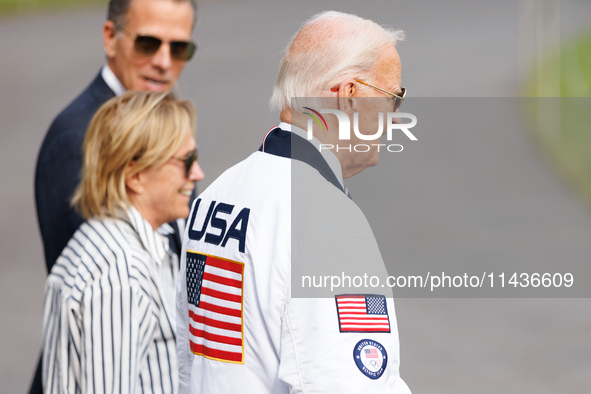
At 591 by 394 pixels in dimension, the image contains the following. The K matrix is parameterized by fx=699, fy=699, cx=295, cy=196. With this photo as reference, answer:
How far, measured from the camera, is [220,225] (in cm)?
184

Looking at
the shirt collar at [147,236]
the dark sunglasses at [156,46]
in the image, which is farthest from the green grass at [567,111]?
the shirt collar at [147,236]

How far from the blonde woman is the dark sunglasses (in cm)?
79

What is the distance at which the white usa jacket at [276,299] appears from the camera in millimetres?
1556

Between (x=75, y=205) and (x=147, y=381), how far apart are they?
0.69 m

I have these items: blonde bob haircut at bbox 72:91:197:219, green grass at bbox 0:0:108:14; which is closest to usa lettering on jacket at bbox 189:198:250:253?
blonde bob haircut at bbox 72:91:197:219

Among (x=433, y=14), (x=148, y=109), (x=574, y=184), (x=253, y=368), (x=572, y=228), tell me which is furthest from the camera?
(x=433, y=14)

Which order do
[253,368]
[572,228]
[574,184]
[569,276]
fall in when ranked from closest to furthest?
[253,368]
[569,276]
[572,228]
[574,184]

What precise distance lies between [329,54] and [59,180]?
1354 mm

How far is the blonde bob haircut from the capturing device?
7.80 feet

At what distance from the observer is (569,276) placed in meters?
6.48

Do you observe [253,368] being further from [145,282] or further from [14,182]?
[14,182]

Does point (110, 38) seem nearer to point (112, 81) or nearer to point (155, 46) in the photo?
point (155, 46)

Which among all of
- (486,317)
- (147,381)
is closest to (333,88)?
(147,381)

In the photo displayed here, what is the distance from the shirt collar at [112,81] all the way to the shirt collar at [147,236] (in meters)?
0.86
